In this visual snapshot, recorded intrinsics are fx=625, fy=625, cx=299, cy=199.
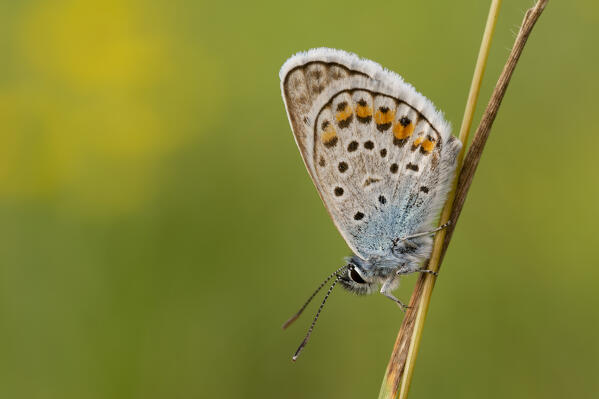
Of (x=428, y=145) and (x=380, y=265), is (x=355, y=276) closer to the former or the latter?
(x=380, y=265)

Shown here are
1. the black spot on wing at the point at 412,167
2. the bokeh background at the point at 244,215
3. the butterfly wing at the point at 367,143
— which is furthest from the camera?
the bokeh background at the point at 244,215

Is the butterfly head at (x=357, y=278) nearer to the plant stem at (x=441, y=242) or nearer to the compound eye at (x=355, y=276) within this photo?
the compound eye at (x=355, y=276)

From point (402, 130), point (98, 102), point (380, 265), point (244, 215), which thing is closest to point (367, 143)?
point (402, 130)

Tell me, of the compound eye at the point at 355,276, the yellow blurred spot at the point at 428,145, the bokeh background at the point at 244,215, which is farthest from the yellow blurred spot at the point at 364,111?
the bokeh background at the point at 244,215

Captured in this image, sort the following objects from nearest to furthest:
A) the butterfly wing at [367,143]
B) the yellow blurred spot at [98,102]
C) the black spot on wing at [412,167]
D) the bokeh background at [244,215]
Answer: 1. the butterfly wing at [367,143]
2. the black spot on wing at [412,167]
3. the bokeh background at [244,215]
4. the yellow blurred spot at [98,102]

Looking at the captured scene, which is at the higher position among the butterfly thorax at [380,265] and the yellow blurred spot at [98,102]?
the yellow blurred spot at [98,102]

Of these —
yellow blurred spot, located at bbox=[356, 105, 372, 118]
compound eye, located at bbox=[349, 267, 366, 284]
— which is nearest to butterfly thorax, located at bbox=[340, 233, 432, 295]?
compound eye, located at bbox=[349, 267, 366, 284]

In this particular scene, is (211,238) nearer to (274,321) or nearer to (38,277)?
(274,321)

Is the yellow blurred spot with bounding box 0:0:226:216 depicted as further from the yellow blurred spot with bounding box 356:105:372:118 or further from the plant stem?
the plant stem

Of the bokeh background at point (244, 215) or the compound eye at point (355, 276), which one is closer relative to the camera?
the compound eye at point (355, 276)
